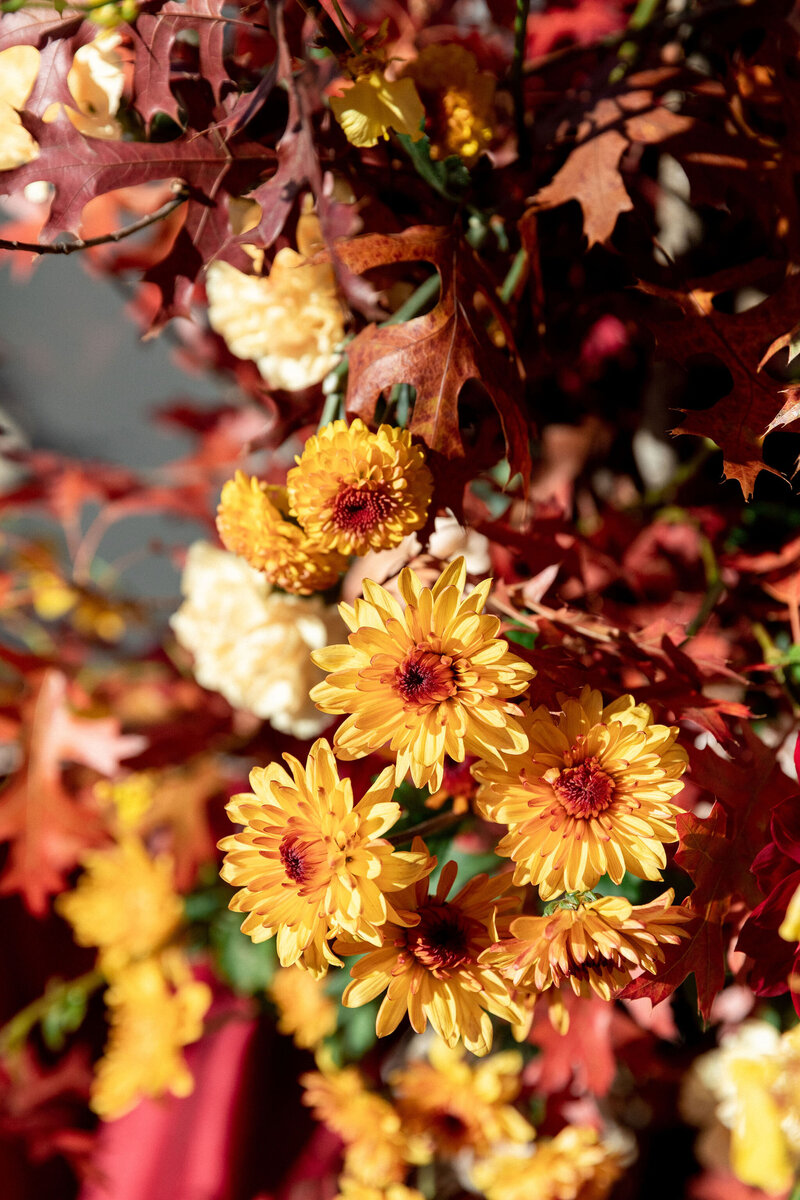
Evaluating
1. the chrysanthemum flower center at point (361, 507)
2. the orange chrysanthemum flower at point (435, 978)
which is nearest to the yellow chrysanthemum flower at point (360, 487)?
the chrysanthemum flower center at point (361, 507)

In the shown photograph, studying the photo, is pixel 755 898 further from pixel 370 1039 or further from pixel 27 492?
pixel 27 492

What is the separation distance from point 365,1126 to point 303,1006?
8 centimetres

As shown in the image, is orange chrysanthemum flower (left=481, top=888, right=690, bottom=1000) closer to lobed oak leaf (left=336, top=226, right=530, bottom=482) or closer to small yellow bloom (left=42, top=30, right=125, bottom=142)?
lobed oak leaf (left=336, top=226, right=530, bottom=482)

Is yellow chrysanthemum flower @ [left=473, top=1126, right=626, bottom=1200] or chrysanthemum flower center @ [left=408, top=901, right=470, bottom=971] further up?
chrysanthemum flower center @ [left=408, top=901, right=470, bottom=971]

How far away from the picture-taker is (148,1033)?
541 millimetres

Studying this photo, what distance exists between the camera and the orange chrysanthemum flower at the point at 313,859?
22 cm

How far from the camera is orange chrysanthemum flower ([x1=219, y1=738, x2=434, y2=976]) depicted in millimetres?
223

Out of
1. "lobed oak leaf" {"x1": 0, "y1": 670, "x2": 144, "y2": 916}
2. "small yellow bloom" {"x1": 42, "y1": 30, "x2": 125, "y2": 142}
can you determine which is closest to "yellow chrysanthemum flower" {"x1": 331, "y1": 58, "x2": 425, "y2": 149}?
"small yellow bloom" {"x1": 42, "y1": 30, "x2": 125, "y2": 142}

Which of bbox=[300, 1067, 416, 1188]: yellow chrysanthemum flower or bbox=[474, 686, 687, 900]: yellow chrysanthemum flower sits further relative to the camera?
bbox=[300, 1067, 416, 1188]: yellow chrysanthemum flower

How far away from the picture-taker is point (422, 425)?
28 centimetres

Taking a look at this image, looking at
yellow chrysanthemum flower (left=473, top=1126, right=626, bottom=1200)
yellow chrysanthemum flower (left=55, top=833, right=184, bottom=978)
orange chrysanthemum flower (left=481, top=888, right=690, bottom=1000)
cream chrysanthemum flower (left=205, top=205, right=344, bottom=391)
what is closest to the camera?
orange chrysanthemum flower (left=481, top=888, right=690, bottom=1000)

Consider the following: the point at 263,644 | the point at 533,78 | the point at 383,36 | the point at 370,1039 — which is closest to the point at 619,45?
the point at 533,78

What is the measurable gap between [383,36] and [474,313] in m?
0.10

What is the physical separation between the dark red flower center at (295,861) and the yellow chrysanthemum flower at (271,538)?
10cm
